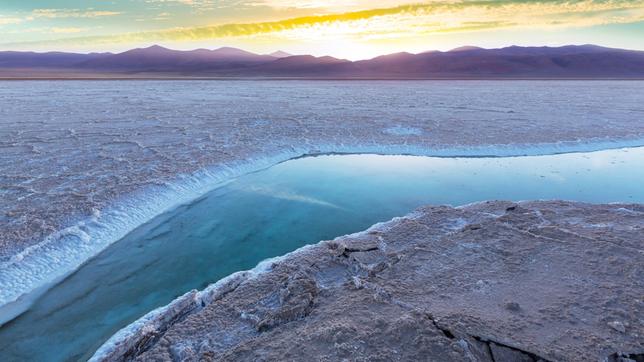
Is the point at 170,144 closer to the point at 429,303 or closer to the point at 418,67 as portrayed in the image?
the point at 429,303

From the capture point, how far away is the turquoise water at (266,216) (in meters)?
3.55

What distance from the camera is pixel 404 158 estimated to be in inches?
343

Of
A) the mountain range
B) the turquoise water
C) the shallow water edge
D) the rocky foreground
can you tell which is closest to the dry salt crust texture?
the shallow water edge

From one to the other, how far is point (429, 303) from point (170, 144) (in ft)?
23.1

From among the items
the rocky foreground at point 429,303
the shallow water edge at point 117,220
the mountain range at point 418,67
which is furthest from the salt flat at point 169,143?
the mountain range at point 418,67

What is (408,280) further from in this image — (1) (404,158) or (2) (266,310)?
(1) (404,158)

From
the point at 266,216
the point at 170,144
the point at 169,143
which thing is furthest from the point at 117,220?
the point at 169,143

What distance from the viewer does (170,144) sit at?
8.82 metres

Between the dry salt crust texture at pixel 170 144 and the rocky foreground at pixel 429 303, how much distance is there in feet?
6.62

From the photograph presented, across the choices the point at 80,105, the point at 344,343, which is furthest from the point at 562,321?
the point at 80,105

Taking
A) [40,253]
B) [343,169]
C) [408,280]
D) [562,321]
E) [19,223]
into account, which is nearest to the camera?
[562,321]

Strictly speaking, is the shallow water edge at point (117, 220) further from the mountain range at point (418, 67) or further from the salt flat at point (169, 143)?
the mountain range at point (418, 67)

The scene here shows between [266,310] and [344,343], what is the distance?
75cm

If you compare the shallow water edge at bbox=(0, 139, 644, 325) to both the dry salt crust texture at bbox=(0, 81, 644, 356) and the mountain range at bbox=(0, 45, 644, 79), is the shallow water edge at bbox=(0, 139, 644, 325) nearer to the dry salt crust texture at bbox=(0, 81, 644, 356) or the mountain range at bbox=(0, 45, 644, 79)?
the dry salt crust texture at bbox=(0, 81, 644, 356)
